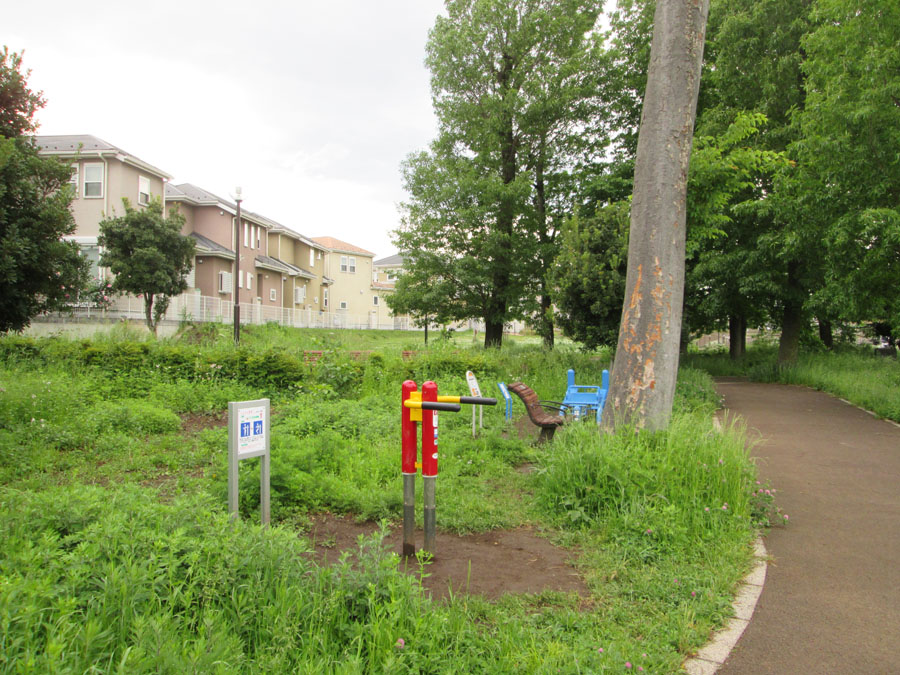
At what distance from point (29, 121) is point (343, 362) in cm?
686

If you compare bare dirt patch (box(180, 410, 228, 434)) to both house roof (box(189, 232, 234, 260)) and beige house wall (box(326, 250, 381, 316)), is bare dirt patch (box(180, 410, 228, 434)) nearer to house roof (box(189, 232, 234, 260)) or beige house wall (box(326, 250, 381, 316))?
house roof (box(189, 232, 234, 260))

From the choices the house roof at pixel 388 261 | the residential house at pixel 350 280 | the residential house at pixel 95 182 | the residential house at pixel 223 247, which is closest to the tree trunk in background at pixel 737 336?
the residential house at pixel 223 247

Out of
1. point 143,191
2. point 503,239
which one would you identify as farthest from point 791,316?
point 143,191

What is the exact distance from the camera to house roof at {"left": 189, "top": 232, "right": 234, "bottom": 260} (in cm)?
3422

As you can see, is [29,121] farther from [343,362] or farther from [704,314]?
[704,314]

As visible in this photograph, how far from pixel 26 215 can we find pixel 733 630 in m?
10.4

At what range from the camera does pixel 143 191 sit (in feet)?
98.2

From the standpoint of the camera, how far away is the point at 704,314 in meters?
→ 25.0

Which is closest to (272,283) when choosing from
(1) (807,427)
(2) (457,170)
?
(2) (457,170)

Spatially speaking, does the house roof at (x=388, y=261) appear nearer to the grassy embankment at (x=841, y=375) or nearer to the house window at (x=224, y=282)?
the house window at (x=224, y=282)

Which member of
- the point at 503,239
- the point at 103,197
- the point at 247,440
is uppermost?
the point at 103,197

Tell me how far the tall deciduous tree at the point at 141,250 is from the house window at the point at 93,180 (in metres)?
4.11

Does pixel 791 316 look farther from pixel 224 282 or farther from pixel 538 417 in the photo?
pixel 224 282

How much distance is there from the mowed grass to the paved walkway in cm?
30
